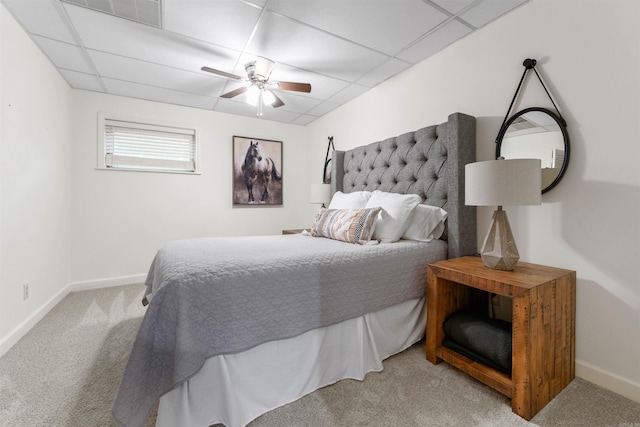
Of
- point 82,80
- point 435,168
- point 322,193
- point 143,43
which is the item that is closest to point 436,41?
point 435,168

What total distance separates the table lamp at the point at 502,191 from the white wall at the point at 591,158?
0.37 meters

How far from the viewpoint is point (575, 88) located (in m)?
1.55

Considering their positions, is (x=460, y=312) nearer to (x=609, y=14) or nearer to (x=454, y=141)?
(x=454, y=141)

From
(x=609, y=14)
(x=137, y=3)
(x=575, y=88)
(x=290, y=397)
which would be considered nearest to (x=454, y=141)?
(x=575, y=88)

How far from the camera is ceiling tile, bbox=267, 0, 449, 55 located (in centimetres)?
175

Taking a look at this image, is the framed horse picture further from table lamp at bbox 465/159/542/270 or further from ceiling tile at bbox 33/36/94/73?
table lamp at bbox 465/159/542/270

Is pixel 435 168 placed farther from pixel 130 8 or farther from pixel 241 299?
pixel 130 8

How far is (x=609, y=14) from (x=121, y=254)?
184 inches

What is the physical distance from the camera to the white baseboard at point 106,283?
3053mm

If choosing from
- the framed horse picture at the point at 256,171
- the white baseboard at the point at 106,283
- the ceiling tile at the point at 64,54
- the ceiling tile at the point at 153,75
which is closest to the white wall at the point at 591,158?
the ceiling tile at the point at 153,75

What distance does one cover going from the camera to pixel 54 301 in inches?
103

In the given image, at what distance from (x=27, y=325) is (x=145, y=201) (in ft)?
5.48

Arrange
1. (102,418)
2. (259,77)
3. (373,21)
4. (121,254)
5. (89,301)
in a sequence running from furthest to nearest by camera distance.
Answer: (121,254)
(89,301)
(259,77)
(373,21)
(102,418)

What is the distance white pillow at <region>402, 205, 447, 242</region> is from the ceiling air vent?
2359 millimetres
